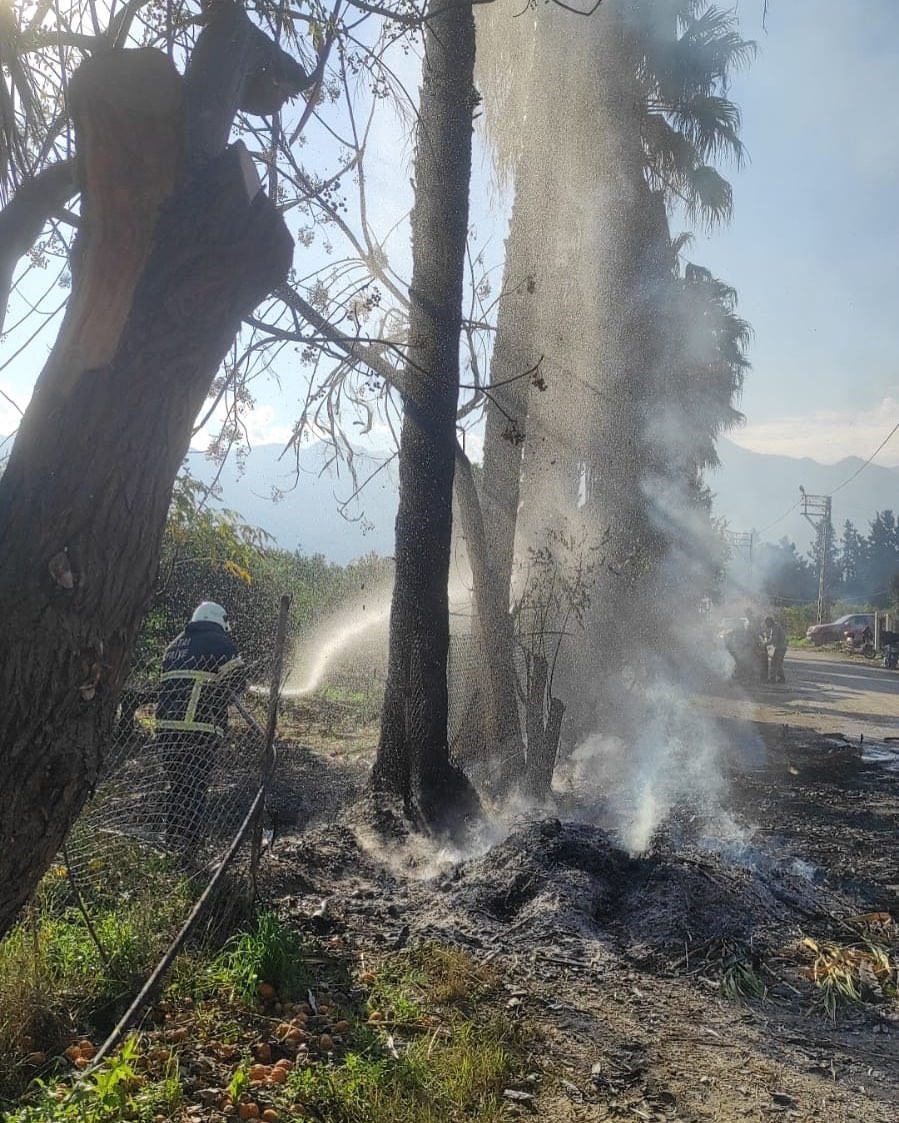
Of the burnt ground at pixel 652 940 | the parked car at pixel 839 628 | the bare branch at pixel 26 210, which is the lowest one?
the burnt ground at pixel 652 940

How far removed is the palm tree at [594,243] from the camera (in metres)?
9.77

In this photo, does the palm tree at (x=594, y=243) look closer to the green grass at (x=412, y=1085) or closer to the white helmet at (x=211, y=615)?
the white helmet at (x=211, y=615)

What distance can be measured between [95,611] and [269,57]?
1.89m

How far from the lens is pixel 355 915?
187 inches

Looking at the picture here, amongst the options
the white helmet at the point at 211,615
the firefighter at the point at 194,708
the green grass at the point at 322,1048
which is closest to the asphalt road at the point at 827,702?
the white helmet at the point at 211,615

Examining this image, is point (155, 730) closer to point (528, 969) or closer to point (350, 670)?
point (528, 969)

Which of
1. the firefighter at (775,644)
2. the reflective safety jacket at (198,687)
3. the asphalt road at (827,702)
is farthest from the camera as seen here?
the firefighter at (775,644)

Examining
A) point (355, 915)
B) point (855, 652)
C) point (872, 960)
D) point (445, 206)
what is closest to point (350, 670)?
point (445, 206)

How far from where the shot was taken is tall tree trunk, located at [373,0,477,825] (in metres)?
6.62

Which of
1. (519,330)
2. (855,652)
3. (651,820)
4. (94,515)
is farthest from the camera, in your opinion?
(855,652)

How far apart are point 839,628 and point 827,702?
22.1m

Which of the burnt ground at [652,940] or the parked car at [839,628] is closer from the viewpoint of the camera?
the burnt ground at [652,940]

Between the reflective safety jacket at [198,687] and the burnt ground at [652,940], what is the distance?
909 mm

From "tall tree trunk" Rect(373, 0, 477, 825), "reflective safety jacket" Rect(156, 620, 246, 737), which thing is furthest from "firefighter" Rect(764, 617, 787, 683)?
"reflective safety jacket" Rect(156, 620, 246, 737)
